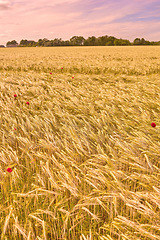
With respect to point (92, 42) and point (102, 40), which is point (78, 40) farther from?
point (102, 40)

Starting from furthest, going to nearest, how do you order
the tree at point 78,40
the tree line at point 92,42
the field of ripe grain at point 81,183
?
1. the tree at point 78,40
2. the tree line at point 92,42
3. the field of ripe grain at point 81,183

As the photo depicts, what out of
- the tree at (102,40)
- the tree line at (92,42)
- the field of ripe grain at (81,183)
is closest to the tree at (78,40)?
the tree line at (92,42)

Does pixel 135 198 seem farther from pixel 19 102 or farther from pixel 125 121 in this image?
pixel 19 102

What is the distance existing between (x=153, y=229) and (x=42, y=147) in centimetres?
117

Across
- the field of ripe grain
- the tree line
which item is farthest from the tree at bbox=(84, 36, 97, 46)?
the field of ripe grain

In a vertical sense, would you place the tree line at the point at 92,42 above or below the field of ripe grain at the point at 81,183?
above

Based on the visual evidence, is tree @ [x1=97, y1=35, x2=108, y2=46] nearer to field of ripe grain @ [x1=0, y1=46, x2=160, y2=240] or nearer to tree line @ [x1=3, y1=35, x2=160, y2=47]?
tree line @ [x1=3, y1=35, x2=160, y2=47]

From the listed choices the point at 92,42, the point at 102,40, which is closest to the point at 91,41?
the point at 92,42

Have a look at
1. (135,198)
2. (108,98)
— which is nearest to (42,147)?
(135,198)

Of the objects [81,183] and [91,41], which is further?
[91,41]

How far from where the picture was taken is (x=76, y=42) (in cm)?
7112

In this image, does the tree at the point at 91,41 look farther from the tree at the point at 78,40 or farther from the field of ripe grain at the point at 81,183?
the field of ripe grain at the point at 81,183

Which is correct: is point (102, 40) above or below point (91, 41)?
above

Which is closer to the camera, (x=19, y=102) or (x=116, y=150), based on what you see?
(x=116, y=150)
